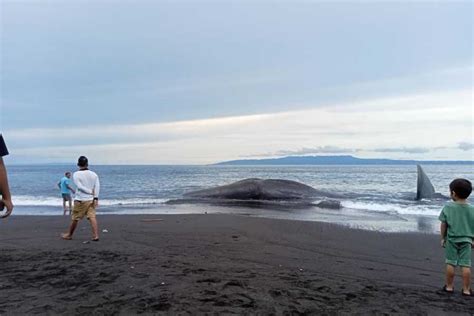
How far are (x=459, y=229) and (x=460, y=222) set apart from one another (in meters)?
0.11

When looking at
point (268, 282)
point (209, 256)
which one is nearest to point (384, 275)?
point (268, 282)

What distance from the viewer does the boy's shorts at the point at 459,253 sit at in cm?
605

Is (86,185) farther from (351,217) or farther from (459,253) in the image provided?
(351,217)

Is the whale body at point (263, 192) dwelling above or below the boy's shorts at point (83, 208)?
below

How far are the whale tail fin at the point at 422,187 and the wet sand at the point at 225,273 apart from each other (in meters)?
13.5

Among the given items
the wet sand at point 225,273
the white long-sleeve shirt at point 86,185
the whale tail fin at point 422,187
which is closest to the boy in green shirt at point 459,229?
the wet sand at point 225,273

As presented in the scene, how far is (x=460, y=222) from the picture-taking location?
611 cm

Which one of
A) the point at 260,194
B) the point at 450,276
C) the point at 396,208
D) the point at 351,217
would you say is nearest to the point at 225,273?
the point at 450,276

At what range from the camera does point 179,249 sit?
8.92 m

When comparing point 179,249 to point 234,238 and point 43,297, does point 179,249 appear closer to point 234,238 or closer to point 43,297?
point 234,238

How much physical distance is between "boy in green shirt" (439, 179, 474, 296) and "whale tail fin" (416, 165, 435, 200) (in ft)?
62.6

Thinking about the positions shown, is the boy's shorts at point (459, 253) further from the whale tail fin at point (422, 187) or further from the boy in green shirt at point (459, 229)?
the whale tail fin at point (422, 187)

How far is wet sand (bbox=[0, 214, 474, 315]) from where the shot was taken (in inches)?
203

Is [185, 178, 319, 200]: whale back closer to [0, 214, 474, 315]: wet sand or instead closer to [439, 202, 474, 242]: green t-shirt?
[0, 214, 474, 315]: wet sand
